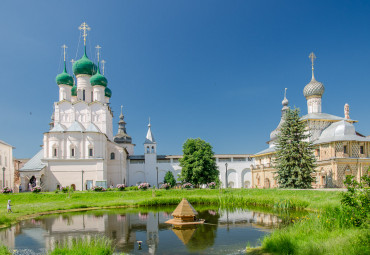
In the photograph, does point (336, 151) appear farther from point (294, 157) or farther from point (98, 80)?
point (98, 80)

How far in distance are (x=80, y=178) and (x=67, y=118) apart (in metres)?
8.88

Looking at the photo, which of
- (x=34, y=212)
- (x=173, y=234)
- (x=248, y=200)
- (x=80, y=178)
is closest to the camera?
(x=173, y=234)

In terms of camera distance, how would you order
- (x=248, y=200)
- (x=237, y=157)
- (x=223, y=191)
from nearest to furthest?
(x=248, y=200), (x=223, y=191), (x=237, y=157)

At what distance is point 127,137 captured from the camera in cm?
5584

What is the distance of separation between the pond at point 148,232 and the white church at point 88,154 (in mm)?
18940

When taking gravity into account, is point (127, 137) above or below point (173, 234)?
above

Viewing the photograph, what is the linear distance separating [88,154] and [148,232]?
26671 millimetres

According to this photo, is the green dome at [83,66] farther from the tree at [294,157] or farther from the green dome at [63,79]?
the tree at [294,157]

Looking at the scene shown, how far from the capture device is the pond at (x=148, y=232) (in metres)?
10.7

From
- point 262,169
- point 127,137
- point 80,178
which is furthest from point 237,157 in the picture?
point 80,178

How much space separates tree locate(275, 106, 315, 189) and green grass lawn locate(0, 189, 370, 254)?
2.80 meters

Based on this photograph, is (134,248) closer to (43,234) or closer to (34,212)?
(43,234)

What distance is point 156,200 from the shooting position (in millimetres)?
24547

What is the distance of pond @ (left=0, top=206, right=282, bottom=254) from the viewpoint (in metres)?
10.7
